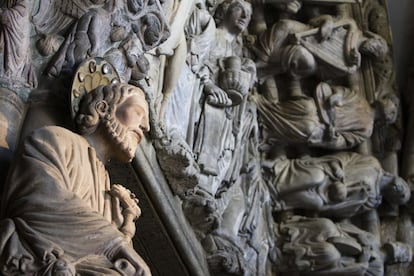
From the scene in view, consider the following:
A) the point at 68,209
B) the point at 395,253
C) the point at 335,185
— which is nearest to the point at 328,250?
the point at 335,185

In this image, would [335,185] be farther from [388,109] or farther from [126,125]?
[126,125]

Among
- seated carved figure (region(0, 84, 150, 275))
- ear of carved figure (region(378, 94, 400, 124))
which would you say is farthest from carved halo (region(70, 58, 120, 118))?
ear of carved figure (region(378, 94, 400, 124))

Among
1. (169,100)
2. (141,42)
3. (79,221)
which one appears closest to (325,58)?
(169,100)

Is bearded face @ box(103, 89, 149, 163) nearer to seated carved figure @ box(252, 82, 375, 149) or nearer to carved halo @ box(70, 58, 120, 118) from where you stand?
carved halo @ box(70, 58, 120, 118)

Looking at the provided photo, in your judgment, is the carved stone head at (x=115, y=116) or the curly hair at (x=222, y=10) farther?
the curly hair at (x=222, y=10)

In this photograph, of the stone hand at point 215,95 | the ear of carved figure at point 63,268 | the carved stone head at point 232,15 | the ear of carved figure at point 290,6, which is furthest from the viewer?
the ear of carved figure at point 290,6

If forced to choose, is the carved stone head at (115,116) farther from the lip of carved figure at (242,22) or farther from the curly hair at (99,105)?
the lip of carved figure at (242,22)

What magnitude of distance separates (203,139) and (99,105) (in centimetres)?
301

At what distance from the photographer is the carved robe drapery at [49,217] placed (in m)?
4.05

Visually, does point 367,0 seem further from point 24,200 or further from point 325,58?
point 24,200

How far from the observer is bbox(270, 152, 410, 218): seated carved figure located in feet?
31.8

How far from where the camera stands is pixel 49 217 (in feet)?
13.6

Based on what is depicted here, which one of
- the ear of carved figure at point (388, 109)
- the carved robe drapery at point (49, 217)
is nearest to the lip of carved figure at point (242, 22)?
the ear of carved figure at point (388, 109)

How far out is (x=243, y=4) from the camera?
29.0ft
